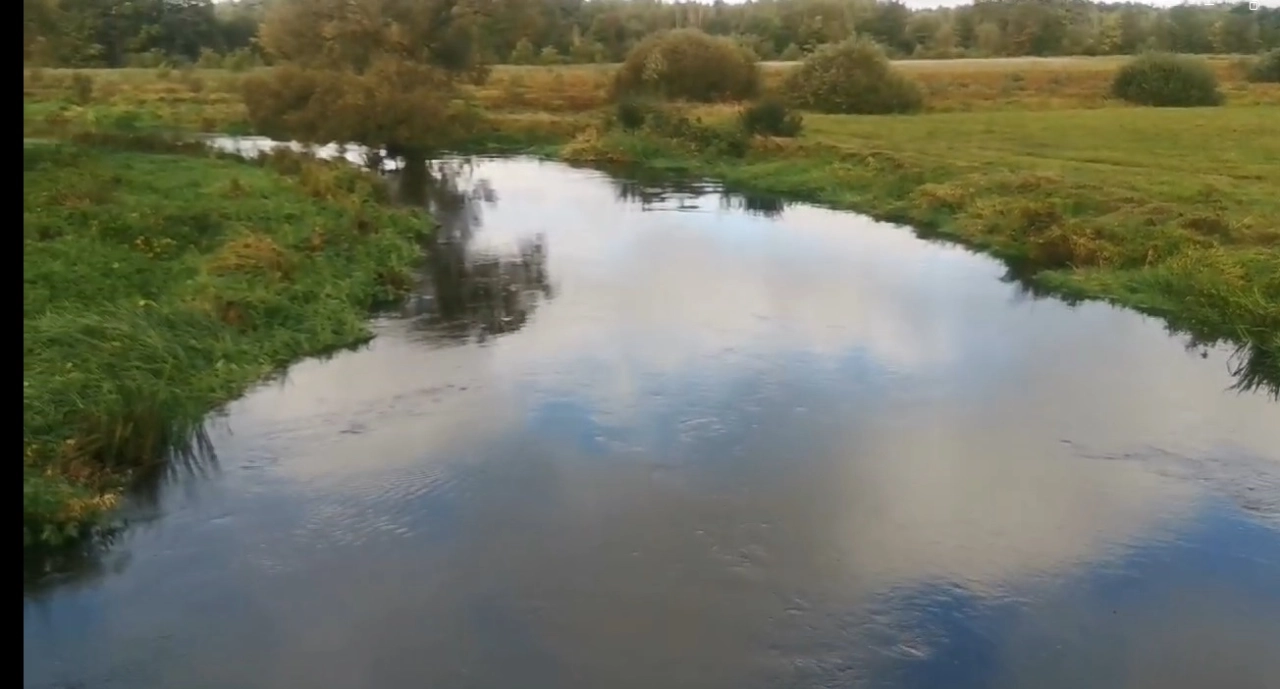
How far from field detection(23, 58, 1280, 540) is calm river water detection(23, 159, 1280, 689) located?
68 centimetres

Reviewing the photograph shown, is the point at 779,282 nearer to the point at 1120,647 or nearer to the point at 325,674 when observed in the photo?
the point at 1120,647

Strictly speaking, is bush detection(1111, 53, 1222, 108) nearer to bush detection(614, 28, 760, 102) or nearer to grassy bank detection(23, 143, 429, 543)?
bush detection(614, 28, 760, 102)

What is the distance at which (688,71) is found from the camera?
1406 inches

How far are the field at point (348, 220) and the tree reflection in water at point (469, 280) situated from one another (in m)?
0.73

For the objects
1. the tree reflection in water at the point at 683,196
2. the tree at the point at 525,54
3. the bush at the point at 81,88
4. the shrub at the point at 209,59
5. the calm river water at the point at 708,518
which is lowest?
the calm river water at the point at 708,518

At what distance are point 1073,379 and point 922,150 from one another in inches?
620

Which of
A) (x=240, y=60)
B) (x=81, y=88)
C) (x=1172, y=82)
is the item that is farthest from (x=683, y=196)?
(x=1172, y=82)

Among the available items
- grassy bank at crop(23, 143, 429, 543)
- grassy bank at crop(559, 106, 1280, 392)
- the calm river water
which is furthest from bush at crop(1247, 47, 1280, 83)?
grassy bank at crop(23, 143, 429, 543)

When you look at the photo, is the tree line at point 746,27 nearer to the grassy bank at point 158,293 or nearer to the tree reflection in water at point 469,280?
the grassy bank at point 158,293

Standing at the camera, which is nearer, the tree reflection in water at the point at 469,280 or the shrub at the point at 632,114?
the tree reflection in water at the point at 469,280

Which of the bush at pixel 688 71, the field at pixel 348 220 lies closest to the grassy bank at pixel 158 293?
the field at pixel 348 220

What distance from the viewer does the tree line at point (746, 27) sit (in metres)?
27.0

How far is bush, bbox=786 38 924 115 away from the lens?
3512 centimetres

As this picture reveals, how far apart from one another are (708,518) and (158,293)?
6851 mm
